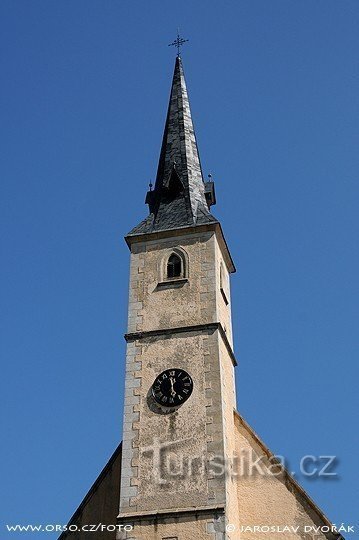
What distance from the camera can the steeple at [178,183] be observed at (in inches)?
843

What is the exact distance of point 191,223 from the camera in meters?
20.9

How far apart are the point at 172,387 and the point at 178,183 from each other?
7.48 meters

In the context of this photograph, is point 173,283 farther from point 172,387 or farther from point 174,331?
point 172,387

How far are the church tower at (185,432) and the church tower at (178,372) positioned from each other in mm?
26

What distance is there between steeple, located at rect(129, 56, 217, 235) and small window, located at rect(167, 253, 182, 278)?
104 cm

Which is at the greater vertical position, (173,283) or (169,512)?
(173,283)

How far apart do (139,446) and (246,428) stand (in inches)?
120

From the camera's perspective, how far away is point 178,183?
22984 millimetres

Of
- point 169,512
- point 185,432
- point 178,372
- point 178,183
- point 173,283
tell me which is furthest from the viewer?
point 178,183

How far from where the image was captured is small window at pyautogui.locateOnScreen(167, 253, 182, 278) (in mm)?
20156

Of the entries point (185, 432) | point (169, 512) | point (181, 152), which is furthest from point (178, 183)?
point (169, 512)

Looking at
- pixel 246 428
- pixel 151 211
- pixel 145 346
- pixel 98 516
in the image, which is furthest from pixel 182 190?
pixel 98 516

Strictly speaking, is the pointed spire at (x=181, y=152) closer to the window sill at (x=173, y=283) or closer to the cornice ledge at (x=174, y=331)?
the window sill at (x=173, y=283)

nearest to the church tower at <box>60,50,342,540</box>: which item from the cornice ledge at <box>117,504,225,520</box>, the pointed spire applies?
the cornice ledge at <box>117,504,225,520</box>
